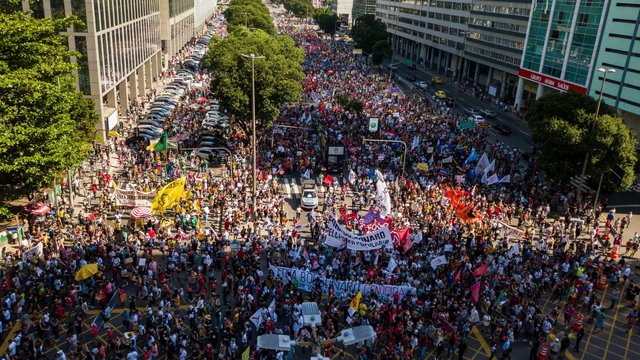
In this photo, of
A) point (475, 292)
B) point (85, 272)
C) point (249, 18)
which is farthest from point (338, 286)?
point (249, 18)

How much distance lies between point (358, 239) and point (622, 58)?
45.5 m

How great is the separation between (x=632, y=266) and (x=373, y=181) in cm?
1878

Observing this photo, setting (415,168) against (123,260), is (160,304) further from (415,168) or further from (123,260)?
(415,168)

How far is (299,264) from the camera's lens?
28812 millimetres

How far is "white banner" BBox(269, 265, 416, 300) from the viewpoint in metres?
25.6

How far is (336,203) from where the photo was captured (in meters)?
38.9

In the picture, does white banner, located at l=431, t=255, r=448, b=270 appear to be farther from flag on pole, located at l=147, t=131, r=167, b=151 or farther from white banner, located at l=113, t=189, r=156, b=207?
flag on pole, located at l=147, t=131, r=167, b=151

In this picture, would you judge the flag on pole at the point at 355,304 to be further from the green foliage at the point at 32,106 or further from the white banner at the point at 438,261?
the green foliage at the point at 32,106

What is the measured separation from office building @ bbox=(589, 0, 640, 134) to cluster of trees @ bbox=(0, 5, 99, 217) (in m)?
53.9

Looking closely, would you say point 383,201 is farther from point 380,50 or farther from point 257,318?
point 380,50

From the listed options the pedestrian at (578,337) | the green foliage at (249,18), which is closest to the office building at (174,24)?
the green foliage at (249,18)

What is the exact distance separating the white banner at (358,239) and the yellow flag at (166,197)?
34.6ft

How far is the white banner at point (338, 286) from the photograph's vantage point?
25641 millimetres

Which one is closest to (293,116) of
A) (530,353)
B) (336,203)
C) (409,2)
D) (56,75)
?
(336,203)
